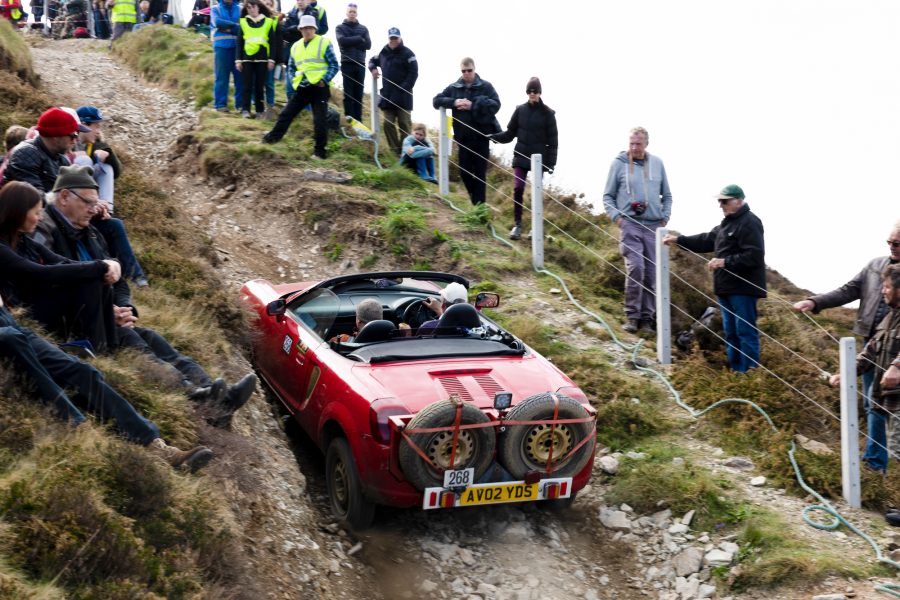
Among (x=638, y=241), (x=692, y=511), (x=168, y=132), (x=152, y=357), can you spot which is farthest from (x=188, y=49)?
(x=692, y=511)

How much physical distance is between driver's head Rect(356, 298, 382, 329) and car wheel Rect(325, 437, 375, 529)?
1147mm

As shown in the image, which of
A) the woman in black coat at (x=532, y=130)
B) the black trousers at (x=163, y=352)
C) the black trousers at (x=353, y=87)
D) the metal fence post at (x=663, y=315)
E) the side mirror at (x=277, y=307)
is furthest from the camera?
the black trousers at (x=353, y=87)

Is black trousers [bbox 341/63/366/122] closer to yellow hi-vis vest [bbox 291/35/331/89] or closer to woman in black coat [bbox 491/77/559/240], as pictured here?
yellow hi-vis vest [bbox 291/35/331/89]

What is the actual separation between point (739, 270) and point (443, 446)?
4.33m

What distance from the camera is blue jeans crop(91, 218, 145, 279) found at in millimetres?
8383

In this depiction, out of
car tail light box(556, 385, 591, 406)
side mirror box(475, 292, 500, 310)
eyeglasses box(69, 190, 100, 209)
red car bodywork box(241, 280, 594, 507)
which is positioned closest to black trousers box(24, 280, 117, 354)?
eyeglasses box(69, 190, 100, 209)

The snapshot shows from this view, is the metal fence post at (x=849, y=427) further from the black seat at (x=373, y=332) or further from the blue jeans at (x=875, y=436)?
the black seat at (x=373, y=332)

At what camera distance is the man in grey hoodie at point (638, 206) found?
11.1 metres

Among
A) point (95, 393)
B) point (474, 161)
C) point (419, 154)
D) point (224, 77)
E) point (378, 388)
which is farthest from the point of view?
point (224, 77)

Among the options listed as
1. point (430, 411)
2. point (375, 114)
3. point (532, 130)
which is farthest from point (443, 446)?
point (375, 114)

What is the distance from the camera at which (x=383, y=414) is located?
22.7ft

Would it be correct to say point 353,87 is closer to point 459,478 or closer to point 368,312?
point 368,312

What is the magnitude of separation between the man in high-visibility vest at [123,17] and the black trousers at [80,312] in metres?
19.4

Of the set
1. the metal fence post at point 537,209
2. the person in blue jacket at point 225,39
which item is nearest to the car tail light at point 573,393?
the metal fence post at point 537,209
